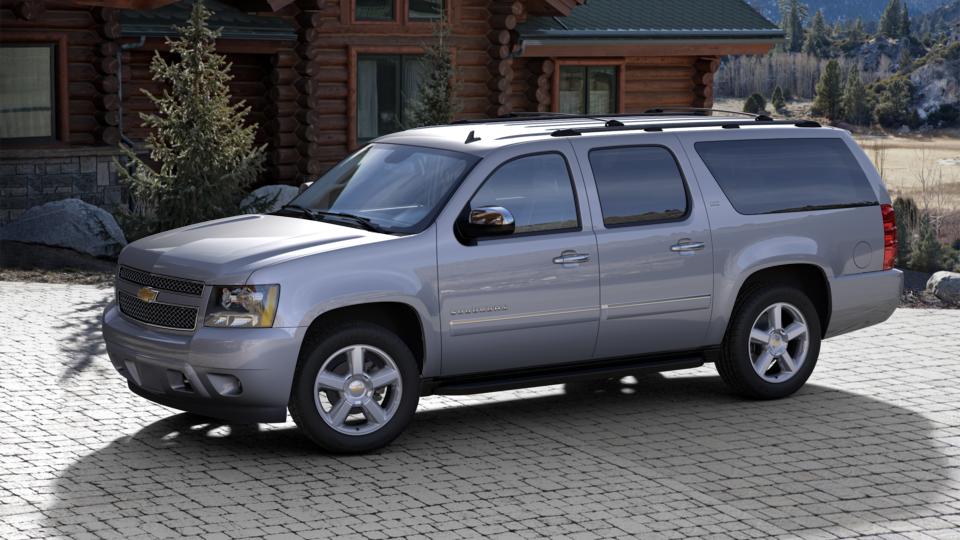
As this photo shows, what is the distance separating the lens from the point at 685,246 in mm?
9555

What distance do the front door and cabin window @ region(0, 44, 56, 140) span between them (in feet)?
43.1

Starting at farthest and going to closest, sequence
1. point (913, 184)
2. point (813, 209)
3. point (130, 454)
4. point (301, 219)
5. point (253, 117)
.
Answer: point (913, 184) < point (253, 117) < point (813, 209) < point (301, 219) < point (130, 454)

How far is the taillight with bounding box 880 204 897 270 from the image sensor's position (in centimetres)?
1041

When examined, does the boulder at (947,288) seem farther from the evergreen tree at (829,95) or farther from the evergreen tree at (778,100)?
the evergreen tree at (829,95)

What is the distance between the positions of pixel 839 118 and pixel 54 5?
74971 mm

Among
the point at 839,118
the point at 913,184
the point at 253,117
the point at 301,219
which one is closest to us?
the point at 301,219

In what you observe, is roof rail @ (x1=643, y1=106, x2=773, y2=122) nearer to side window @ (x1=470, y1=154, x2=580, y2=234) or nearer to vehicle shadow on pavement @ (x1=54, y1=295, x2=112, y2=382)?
side window @ (x1=470, y1=154, x2=580, y2=234)

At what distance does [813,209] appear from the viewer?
400 inches

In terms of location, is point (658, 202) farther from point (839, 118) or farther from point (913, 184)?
point (839, 118)

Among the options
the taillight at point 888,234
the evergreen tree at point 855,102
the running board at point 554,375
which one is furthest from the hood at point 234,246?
the evergreen tree at point 855,102

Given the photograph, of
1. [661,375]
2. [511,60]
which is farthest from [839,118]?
[661,375]

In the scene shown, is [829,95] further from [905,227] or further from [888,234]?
[888,234]

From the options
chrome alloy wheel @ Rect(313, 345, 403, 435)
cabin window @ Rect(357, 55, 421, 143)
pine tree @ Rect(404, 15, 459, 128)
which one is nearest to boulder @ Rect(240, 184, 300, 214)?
pine tree @ Rect(404, 15, 459, 128)

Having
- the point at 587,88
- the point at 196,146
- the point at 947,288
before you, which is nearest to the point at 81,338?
the point at 196,146
